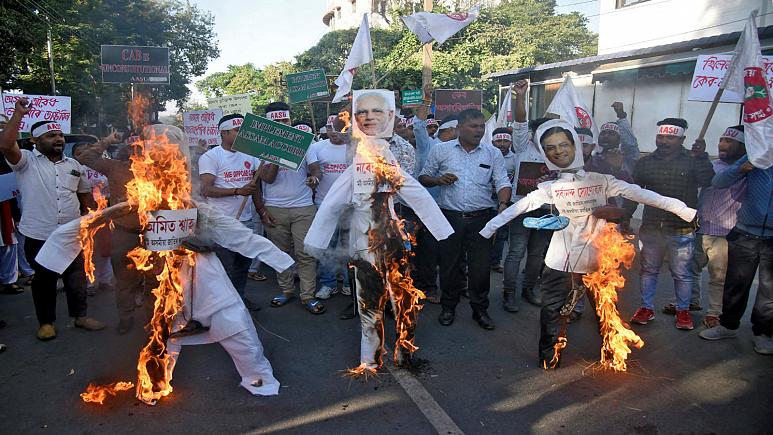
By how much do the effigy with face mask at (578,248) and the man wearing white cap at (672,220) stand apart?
1.26 metres

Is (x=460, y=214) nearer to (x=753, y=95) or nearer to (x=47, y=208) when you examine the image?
(x=753, y=95)

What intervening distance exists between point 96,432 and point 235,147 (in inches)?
107

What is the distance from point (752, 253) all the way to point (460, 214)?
2.65 metres

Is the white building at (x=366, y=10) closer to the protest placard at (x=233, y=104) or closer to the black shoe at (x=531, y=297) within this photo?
the protest placard at (x=233, y=104)

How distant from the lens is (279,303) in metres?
6.20

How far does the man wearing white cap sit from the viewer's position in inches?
213

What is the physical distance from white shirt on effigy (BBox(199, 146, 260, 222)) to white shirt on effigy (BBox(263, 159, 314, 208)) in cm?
28

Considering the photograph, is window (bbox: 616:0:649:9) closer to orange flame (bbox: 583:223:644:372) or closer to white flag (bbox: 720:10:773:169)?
white flag (bbox: 720:10:773:169)

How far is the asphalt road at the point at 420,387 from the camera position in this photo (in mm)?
3613

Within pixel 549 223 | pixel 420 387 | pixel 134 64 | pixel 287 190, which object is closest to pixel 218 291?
pixel 420 387

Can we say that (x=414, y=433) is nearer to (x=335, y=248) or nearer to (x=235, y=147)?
(x=335, y=248)

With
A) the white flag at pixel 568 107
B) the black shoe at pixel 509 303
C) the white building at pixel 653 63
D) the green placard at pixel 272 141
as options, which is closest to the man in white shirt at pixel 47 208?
the green placard at pixel 272 141

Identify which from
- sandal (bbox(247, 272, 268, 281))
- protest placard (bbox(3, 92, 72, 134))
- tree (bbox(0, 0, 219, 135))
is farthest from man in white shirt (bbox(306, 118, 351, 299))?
tree (bbox(0, 0, 219, 135))

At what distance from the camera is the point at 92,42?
22.8 m
